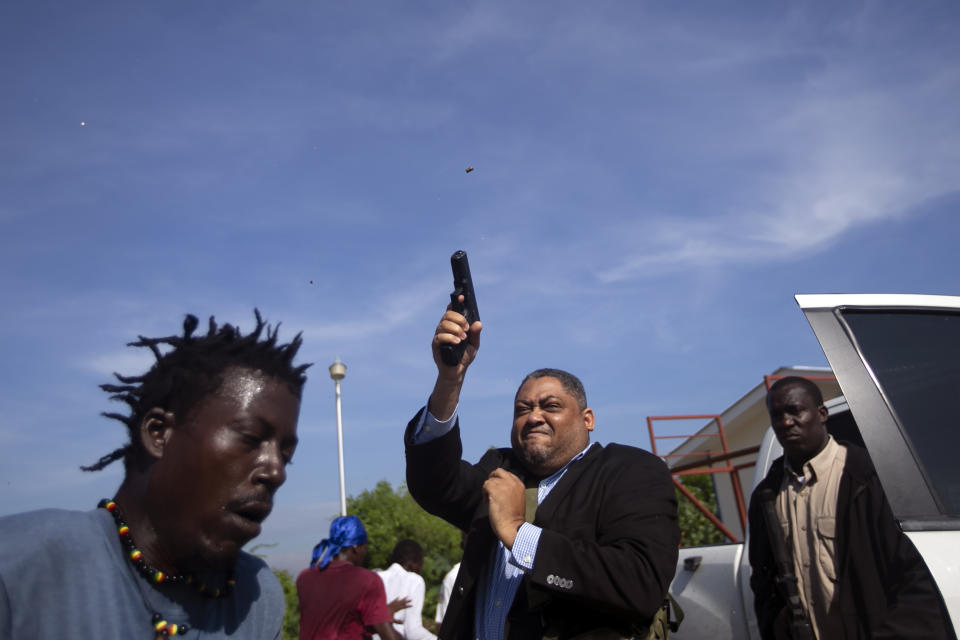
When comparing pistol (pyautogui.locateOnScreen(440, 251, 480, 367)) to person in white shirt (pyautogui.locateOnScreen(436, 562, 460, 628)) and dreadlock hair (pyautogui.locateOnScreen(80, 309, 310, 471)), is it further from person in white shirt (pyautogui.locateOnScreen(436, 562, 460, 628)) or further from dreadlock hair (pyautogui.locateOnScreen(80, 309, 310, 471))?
person in white shirt (pyautogui.locateOnScreen(436, 562, 460, 628))

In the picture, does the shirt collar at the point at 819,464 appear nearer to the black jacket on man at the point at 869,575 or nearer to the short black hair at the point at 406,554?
the black jacket on man at the point at 869,575

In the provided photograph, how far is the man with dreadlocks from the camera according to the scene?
1357 millimetres

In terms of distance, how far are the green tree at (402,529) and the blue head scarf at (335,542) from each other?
8676 mm

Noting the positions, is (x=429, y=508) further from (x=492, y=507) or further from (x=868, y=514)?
(x=868, y=514)

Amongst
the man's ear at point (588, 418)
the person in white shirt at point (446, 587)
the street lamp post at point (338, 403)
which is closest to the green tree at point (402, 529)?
the street lamp post at point (338, 403)

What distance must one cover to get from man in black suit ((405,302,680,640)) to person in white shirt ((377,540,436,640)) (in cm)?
269

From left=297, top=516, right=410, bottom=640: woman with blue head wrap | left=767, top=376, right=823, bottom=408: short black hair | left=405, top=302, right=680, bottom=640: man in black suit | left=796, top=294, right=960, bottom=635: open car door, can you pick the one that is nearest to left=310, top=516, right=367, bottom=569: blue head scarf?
left=297, top=516, right=410, bottom=640: woman with blue head wrap

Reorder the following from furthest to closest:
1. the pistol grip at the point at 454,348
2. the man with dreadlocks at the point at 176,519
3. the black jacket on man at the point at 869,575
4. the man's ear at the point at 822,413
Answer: the man's ear at the point at 822,413
the pistol grip at the point at 454,348
the black jacket on man at the point at 869,575
the man with dreadlocks at the point at 176,519

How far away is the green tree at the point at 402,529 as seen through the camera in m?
13.7

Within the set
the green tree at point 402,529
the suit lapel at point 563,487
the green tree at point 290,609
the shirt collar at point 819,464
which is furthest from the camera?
Result: the green tree at point 402,529

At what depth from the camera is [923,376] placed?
2828mm

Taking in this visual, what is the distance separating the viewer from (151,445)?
5.28 feet

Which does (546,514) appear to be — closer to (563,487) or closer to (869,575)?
(563,487)

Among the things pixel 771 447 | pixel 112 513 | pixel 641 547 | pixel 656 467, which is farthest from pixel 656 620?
pixel 112 513
